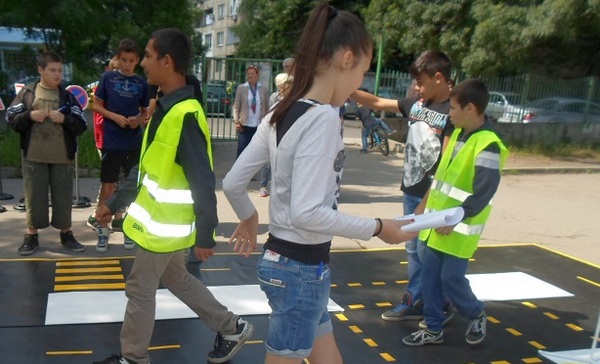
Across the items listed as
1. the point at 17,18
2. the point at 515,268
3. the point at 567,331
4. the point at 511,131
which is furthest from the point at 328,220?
the point at 511,131

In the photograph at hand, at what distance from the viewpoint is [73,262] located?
5520mm

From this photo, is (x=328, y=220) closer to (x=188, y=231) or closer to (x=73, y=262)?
(x=188, y=231)

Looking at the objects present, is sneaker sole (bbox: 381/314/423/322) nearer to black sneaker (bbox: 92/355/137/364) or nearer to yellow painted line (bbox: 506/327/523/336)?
yellow painted line (bbox: 506/327/523/336)

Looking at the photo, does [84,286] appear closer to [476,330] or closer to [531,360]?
[476,330]

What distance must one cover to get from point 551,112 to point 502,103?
4.52 ft

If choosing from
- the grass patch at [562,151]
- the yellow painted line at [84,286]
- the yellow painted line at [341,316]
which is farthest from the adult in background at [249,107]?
the grass patch at [562,151]

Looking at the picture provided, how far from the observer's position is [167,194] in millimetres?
3199

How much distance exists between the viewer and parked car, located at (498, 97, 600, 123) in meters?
16.4

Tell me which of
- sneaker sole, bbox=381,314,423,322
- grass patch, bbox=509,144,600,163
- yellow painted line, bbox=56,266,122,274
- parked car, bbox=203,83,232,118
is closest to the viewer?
sneaker sole, bbox=381,314,423,322

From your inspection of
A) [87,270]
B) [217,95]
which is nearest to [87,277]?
[87,270]

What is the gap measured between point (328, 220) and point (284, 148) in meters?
0.31

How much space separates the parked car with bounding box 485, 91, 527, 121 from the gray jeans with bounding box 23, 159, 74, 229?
43.0 feet

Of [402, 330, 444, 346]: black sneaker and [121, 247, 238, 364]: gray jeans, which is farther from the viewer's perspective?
[402, 330, 444, 346]: black sneaker

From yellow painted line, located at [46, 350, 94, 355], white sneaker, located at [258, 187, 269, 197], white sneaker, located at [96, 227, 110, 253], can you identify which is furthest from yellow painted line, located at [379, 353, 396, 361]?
white sneaker, located at [258, 187, 269, 197]
